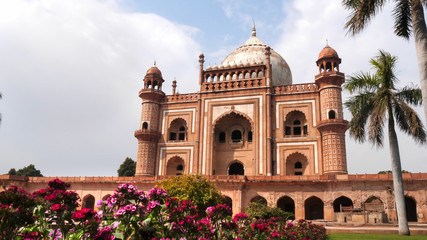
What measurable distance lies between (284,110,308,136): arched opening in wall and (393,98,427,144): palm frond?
41.9ft

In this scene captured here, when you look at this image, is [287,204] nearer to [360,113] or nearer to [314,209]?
[314,209]

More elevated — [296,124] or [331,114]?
[331,114]

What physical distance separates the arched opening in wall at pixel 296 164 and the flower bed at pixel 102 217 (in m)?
20.7

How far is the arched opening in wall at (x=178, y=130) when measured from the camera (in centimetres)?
2876

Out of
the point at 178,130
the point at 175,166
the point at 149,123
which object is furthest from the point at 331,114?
the point at 149,123

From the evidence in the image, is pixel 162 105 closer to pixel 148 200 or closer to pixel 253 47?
pixel 253 47

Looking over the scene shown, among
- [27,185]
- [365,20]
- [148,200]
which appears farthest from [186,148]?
[148,200]

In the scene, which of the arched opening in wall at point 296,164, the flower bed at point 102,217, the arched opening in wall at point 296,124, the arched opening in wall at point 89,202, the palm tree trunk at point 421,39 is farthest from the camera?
the arched opening in wall at point 296,124

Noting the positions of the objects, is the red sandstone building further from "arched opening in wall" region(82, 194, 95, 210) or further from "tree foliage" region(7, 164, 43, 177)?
"tree foliage" region(7, 164, 43, 177)

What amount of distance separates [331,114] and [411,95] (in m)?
11.3

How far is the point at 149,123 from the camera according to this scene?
91.4 ft

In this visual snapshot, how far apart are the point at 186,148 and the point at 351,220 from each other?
46.0ft

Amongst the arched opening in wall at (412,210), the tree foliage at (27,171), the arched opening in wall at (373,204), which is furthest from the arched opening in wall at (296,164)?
the tree foliage at (27,171)

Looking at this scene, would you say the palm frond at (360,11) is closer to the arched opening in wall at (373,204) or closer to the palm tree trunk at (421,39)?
the palm tree trunk at (421,39)
